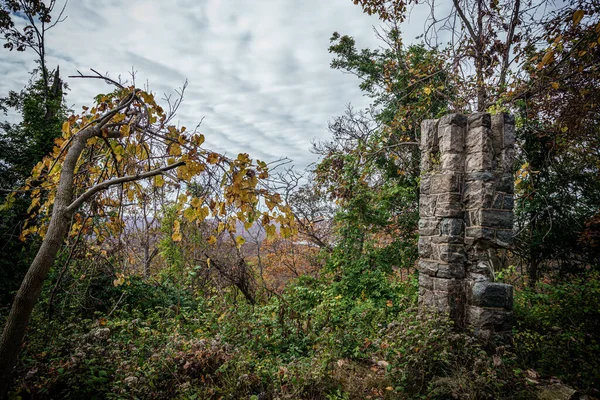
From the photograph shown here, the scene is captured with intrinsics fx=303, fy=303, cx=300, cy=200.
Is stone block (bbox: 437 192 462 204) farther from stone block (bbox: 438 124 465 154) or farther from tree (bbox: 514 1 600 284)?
tree (bbox: 514 1 600 284)

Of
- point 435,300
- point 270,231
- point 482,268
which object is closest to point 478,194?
point 482,268

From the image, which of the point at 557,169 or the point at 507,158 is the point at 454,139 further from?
the point at 557,169

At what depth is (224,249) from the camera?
356 inches

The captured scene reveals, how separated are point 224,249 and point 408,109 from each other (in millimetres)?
6527

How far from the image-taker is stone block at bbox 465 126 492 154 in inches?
164

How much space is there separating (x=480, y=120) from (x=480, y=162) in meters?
0.59

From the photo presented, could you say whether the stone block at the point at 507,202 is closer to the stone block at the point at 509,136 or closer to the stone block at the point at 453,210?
the stone block at the point at 453,210

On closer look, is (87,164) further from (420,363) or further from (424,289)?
(424,289)

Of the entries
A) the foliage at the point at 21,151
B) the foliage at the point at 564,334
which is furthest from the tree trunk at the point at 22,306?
the foliage at the point at 564,334

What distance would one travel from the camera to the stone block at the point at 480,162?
4.15 m

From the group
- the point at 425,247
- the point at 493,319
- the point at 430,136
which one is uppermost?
the point at 430,136

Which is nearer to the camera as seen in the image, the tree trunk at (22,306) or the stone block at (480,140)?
the tree trunk at (22,306)

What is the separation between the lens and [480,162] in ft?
13.7

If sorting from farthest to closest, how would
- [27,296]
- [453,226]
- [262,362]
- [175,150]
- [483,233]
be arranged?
[453,226] < [483,233] < [262,362] < [175,150] < [27,296]
